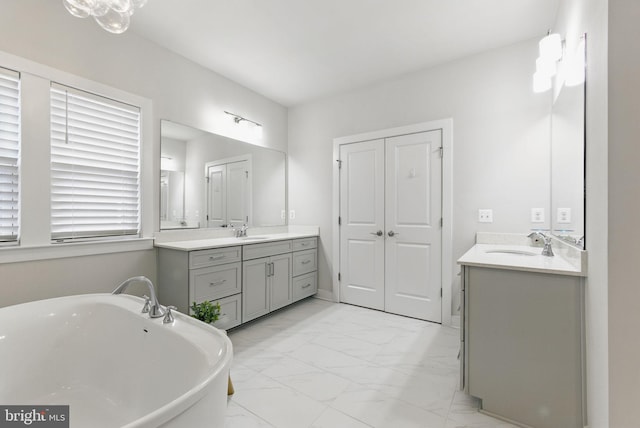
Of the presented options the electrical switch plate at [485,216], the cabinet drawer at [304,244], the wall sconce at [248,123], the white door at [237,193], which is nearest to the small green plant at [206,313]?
the white door at [237,193]

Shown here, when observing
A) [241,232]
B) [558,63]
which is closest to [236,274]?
[241,232]

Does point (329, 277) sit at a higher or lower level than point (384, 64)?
lower

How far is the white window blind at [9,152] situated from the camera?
5.72 ft

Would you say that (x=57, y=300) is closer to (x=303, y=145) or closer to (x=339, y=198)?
(x=339, y=198)

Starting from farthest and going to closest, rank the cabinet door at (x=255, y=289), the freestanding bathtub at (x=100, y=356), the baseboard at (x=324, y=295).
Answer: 1. the baseboard at (x=324, y=295)
2. the cabinet door at (x=255, y=289)
3. the freestanding bathtub at (x=100, y=356)

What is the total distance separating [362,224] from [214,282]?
70.1 inches

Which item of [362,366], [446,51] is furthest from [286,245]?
[446,51]

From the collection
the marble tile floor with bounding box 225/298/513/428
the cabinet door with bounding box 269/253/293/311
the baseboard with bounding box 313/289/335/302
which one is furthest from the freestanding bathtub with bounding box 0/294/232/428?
the baseboard with bounding box 313/289/335/302

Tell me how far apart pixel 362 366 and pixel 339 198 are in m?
1.98

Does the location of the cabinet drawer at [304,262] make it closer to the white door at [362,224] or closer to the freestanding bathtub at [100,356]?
the white door at [362,224]

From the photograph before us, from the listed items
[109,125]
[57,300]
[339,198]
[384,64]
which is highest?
[384,64]

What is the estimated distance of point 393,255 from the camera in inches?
125

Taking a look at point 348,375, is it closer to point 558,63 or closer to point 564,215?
point 564,215

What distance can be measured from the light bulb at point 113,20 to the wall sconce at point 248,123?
1.92m
